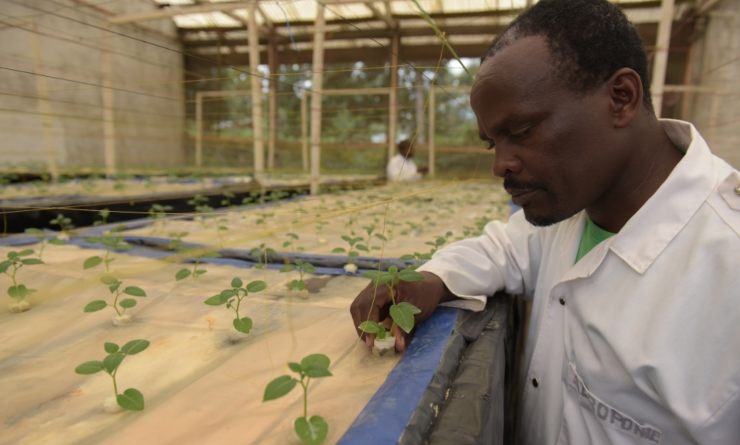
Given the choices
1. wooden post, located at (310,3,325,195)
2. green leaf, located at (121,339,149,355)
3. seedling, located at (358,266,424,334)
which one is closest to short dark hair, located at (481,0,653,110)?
seedling, located at (358,266,424,334)

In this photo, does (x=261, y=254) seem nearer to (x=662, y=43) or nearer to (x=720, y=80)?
(x=662, y=43)

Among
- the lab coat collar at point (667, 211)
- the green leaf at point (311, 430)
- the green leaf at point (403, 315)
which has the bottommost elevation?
the green leaf at point (311, 430)

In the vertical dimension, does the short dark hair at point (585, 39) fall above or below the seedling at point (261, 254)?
above

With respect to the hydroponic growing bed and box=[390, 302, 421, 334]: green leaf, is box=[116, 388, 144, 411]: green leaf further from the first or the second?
box=[390, 302, 421, 334]: green leaf

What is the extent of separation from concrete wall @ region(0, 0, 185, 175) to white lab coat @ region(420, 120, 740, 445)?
123 inches

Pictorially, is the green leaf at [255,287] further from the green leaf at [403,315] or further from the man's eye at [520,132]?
the man's eye at [520,132]

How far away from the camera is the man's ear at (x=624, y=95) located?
0.67m

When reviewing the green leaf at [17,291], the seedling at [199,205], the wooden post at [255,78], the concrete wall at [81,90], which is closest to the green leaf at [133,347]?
the green leaf at [17,291]

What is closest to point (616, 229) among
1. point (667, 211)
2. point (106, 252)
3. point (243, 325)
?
point (667, 211)

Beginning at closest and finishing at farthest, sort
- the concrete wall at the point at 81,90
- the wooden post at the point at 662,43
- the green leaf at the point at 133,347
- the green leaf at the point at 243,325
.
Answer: the green leaf at the point at 133,347 < the green leaf at the point at 243,325 < the wooden post at the point at 662,43 < the concrete wall at the point at 81,90

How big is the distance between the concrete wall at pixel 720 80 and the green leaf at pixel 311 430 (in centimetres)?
361

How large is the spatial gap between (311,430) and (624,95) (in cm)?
69

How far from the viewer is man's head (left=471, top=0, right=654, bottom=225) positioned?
2.16 ft

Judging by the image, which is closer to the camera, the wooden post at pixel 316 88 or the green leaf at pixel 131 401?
the green leaf at pixel 131 401
